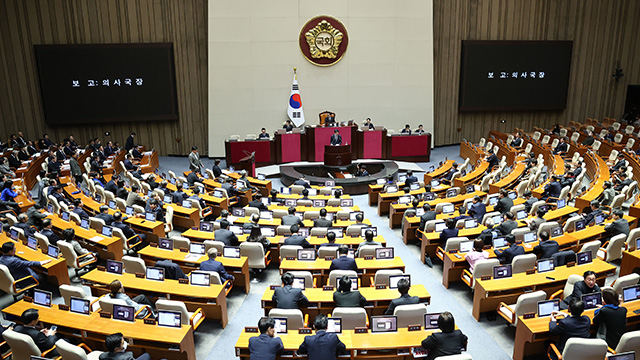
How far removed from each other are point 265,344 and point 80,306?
2.96 metres

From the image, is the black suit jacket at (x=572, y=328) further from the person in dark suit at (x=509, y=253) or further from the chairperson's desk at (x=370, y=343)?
the person in dark suit at (x=509, y=253)

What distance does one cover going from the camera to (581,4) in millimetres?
22750

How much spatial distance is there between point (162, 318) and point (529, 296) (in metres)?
5.06

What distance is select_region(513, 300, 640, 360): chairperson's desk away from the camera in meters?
6.10

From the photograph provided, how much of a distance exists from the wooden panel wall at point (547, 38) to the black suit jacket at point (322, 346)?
61.1ft

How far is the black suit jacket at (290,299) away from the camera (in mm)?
6793

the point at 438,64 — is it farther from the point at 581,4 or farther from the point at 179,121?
the point at 179,121

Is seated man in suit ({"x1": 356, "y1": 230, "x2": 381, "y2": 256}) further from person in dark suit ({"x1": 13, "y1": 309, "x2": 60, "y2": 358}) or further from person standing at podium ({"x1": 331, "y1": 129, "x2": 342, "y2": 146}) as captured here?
person standing at podium ({"x1": 331, "y1": 129, "x2": 342, "y2": 146})

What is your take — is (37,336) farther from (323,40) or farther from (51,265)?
(323,40)

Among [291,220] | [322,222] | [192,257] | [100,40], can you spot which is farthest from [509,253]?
[100,40]

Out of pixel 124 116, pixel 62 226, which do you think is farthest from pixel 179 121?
pixel 62 226

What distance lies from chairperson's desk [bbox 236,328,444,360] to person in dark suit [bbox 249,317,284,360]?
195 mm

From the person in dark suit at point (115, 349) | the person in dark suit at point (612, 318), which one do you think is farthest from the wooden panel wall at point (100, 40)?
the person in dark suit at point (612, 318)

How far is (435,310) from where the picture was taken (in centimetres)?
815
